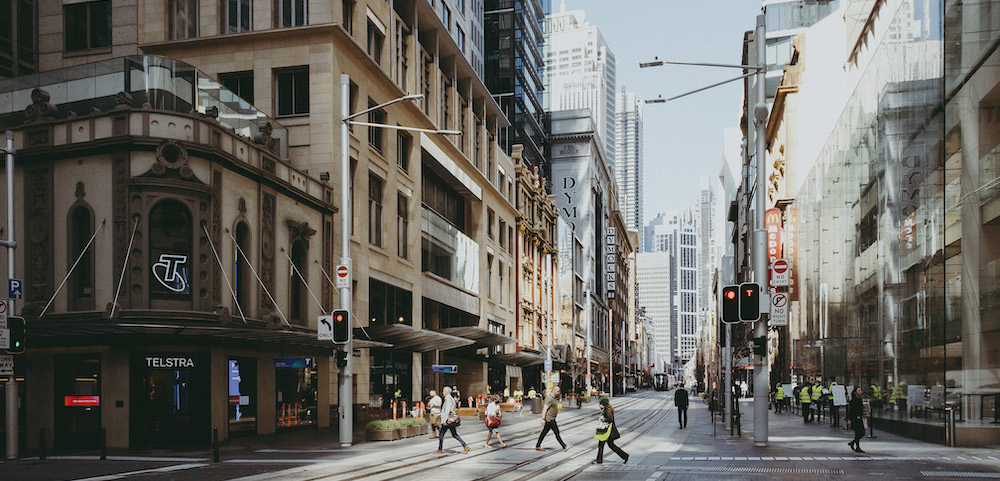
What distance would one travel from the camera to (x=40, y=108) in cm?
2822

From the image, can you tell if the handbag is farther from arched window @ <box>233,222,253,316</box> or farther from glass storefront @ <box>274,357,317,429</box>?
glass storefront @ <box>274,357,317,429</box>

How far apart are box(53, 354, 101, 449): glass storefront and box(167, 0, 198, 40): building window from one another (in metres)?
17.0

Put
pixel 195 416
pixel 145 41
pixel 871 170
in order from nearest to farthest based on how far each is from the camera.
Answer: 1. pixel 195 416
2. pixel 871 170
3. pixel 145 41

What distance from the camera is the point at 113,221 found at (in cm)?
2659

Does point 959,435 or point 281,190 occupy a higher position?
point 281,190

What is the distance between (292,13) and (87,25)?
385 inches

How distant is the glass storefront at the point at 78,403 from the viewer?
26641 millimetres

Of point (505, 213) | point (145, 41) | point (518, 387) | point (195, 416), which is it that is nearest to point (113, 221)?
point (195, 416)

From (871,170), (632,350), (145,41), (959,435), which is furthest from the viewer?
(632,350)

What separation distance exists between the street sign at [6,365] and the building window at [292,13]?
19.5 meters

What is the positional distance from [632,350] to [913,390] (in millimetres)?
166602

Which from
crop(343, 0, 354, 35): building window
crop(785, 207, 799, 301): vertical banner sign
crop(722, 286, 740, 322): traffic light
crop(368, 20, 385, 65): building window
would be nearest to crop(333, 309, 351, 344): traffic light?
crop(722, 286, 740, 322): traffic light

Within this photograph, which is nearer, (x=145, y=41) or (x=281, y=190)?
(x=281, y=190)

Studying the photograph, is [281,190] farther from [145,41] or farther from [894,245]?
[894,245]
